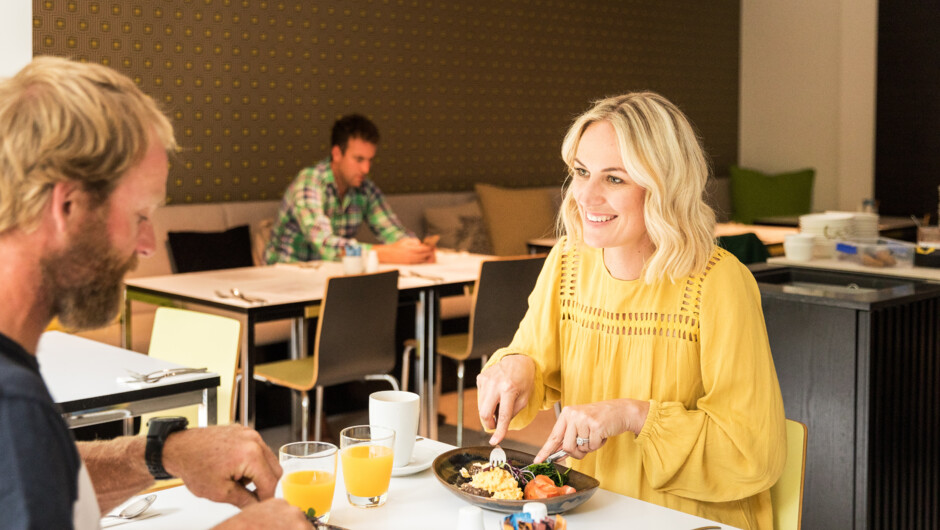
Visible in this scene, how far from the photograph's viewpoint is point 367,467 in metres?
1.39

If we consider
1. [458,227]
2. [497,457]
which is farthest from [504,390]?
[458,227]

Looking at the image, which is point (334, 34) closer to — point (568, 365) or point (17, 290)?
point (568, 365)

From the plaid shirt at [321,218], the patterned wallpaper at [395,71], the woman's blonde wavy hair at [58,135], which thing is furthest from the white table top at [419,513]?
the patterned wallpaper at [395,71]

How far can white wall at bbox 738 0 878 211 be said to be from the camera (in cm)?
788

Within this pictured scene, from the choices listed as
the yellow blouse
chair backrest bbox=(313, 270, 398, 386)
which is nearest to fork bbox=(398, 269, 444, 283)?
chair backrest bbox=(313, 270, 398, 386)

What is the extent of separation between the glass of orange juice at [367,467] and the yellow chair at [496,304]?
2.40 metres

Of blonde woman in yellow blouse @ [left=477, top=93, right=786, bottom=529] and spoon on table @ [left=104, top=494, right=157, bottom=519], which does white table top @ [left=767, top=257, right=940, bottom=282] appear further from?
spoon on table @ [left=104, top=494, right=157, bottom=519]

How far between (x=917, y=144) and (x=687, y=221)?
22.1 ft

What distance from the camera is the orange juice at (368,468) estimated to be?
4.57 ft

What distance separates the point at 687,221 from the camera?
5.70 ft

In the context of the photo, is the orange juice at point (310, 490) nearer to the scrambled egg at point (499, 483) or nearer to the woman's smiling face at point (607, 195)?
the scrambled egg at point (499, 483)

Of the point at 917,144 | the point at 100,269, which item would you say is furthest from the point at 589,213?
the point at 917,144

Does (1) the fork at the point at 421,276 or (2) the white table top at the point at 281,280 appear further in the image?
(1) the fork at the point at 421,276

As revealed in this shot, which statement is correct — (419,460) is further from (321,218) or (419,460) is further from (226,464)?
(321,218)
